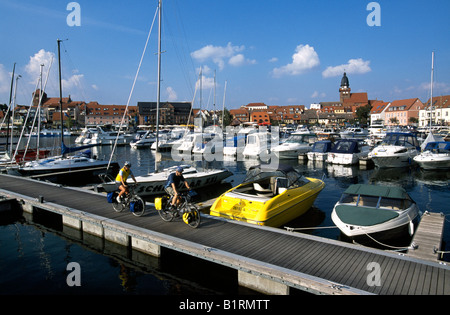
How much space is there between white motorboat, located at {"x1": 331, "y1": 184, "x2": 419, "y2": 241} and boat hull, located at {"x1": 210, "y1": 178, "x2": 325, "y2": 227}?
1.86 m

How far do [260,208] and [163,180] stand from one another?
9727mm

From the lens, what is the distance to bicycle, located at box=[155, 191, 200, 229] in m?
11.2

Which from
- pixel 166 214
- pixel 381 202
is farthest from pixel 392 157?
pixel 166 214

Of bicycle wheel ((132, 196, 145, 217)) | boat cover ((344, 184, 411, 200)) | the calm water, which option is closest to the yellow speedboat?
the calm water

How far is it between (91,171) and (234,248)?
23311 millimetres

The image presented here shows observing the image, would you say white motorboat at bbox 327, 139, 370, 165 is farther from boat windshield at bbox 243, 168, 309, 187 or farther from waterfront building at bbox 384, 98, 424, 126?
waterfront building at bbox 384, 98, 424, 126

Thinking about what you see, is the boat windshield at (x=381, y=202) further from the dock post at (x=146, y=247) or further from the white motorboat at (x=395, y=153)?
the white motorboat at (x=395, y=153)

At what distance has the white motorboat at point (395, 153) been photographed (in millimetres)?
30734

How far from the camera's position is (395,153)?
30.7 meters

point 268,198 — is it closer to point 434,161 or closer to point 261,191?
point 261,191

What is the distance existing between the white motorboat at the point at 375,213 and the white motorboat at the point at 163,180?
11.3m

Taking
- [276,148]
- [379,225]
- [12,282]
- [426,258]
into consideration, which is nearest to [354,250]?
[426,258]

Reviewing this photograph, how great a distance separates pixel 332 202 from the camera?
19.0 meters
